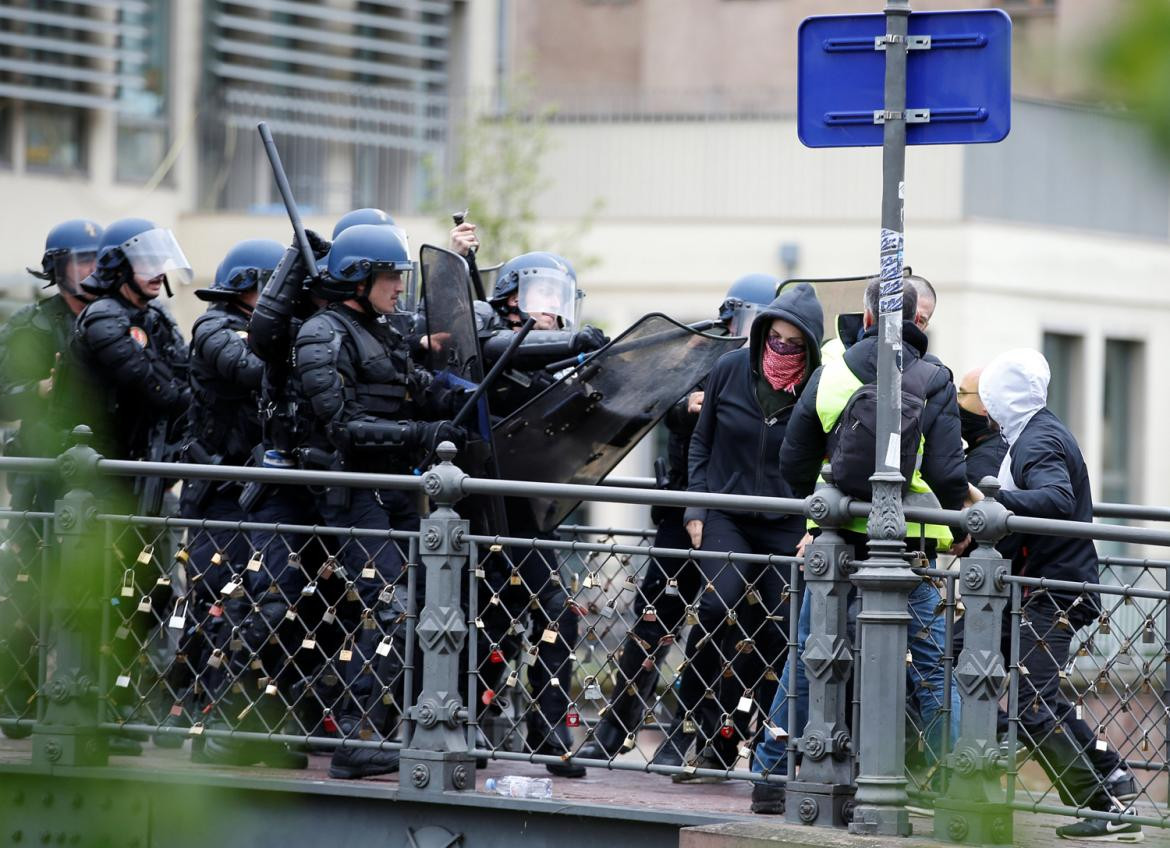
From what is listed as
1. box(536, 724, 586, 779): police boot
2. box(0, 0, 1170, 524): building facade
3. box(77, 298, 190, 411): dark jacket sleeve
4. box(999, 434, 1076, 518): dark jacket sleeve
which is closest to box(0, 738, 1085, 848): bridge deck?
box(536, 724, 586, 779): police boot

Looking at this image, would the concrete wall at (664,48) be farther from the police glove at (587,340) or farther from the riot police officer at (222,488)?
the police glove at (587,340)

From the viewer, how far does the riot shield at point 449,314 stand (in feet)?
23.0

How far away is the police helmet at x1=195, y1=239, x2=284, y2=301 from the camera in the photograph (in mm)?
7641

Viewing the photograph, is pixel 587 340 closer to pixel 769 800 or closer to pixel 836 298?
pixel 836 298

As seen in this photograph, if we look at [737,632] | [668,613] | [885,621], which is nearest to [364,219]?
[668,613]

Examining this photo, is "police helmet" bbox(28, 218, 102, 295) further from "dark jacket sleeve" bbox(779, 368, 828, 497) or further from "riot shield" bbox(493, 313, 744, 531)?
"dark jacket sleeve" bbox(779, 368, 828, 497)

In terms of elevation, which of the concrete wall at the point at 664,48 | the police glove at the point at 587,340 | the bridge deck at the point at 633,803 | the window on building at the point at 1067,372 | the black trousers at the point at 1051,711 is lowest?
the bridge deck at the point at 633,803

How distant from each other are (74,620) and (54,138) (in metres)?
24.0

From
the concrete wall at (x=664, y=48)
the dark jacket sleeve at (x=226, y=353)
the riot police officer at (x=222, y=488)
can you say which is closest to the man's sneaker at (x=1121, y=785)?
the riot police officer at (x=222, y=488)

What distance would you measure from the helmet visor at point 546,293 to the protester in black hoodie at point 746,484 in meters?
0.92

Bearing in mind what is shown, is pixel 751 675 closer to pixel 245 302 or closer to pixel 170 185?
pixel 245 302

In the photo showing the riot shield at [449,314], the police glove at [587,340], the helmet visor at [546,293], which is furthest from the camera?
the helmet visor at [546,293]

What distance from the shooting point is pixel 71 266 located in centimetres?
830

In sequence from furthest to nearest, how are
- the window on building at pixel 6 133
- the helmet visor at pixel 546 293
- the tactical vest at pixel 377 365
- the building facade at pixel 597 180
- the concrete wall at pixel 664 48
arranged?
the concrete wall at pixel 664 48 < the window on building at pixel 6 133 < the building facade at pixel 597 180 < the helmet visor at pixel 546 293 < the tactical vest at pixel 377 365
